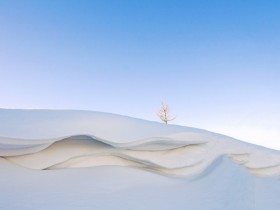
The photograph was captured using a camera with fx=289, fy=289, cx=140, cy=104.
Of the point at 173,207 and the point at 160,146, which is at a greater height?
the point at 160,146

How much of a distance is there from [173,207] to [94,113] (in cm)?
77

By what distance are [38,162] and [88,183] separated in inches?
10.8

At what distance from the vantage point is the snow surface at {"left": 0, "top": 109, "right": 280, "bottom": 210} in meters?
1.29

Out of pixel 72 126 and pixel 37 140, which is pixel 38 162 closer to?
pixel 37 140

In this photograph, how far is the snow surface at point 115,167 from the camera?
4.24 ft

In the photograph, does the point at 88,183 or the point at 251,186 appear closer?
the point at 88,183

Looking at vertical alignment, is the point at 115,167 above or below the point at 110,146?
below

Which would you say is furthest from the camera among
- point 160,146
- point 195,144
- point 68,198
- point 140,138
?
point 195,144

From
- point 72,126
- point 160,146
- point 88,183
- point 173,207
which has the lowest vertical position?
point 173,207

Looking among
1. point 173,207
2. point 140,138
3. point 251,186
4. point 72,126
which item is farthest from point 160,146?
point 251,186

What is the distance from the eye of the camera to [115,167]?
1501 mm

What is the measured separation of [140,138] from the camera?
5.05 ft

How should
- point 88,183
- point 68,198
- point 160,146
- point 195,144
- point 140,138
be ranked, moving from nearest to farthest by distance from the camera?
point 68,198
point 88,183
point 140,138
point 160,146
point 195,144

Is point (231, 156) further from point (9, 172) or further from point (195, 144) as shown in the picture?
point (9, 172)
